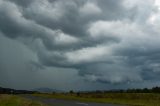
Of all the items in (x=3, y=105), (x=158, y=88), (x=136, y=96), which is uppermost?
(x=158, y=88)

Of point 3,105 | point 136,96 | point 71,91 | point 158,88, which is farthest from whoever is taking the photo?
point 71,91

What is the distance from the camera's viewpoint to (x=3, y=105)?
44312 mm

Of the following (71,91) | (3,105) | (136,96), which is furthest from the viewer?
(71,91)

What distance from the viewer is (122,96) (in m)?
105

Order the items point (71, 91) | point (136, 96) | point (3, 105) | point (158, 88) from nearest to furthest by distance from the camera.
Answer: point (3, 105)
point (136, 96)
point (158, 88)
point (71, 91)

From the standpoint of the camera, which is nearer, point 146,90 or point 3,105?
point 3,105

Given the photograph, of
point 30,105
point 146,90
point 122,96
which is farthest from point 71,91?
point 30,105

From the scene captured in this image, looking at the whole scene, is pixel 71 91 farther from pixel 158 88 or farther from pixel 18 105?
pixel 18 105

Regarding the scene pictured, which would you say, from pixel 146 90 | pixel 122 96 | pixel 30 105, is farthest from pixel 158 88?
pixel 30 105

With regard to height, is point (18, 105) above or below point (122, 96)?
below

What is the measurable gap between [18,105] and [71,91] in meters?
132

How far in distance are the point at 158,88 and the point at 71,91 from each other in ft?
147

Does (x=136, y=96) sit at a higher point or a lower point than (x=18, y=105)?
higher

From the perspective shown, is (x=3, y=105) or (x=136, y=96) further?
(x=136, y=96)
